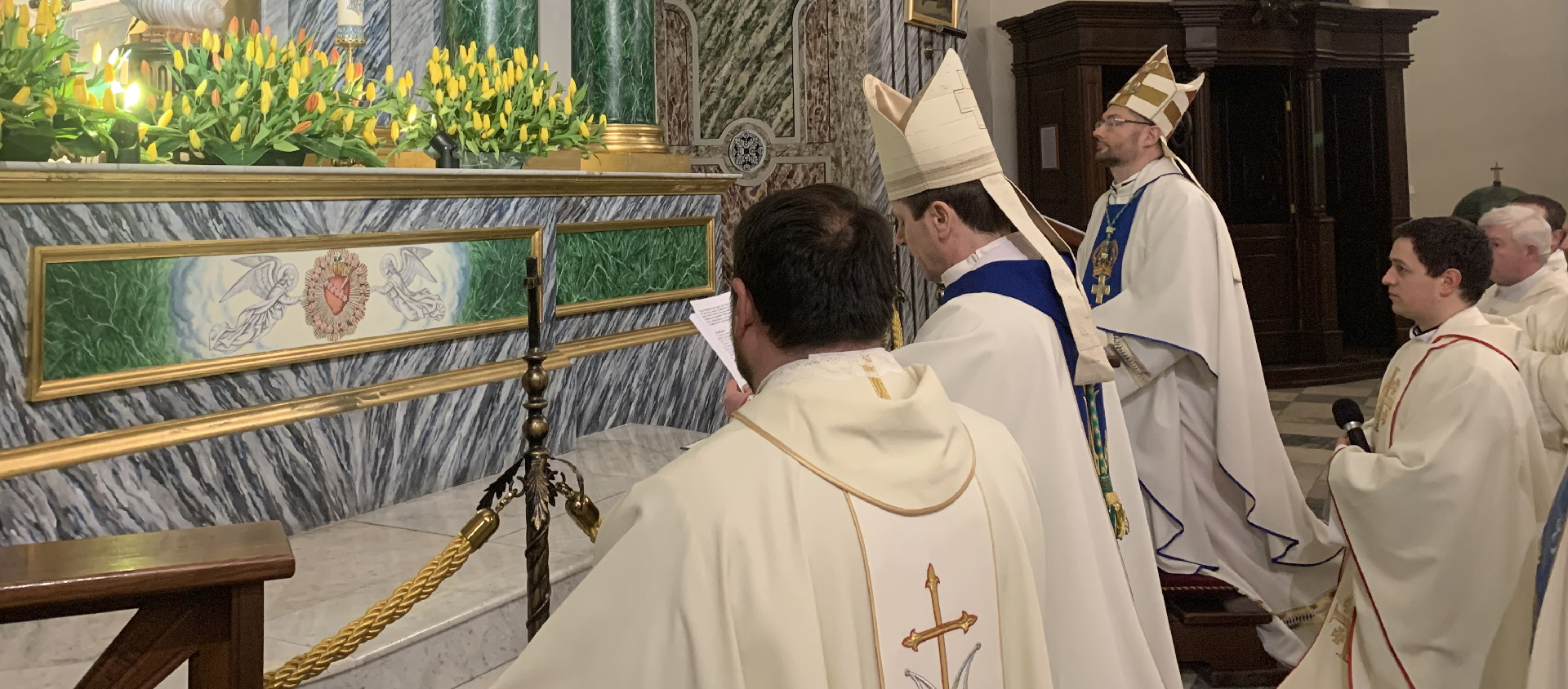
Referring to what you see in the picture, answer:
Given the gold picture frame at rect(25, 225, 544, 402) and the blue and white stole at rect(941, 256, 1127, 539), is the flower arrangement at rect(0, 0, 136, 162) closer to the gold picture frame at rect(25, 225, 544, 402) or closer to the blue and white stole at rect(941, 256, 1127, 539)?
the gold picture frame at rect(25, 225, 544, 402)

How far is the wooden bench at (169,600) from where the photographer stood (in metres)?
1.47

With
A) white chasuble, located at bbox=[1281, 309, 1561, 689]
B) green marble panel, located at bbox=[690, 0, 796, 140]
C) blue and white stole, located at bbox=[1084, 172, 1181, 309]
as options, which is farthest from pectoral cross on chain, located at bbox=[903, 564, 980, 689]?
green marble panel, located at bbox=[690, 0, 796, 140]

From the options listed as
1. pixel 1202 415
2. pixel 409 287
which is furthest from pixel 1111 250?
pixel 409 287

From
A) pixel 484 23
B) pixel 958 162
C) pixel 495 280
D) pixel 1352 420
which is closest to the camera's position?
pixel 958 162

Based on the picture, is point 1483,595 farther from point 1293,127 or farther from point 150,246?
point 1293,127

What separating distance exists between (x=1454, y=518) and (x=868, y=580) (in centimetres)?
244

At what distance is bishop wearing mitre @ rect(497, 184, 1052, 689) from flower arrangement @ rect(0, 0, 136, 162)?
255cm

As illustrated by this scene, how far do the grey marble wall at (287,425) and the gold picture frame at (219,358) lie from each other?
0.09 feet

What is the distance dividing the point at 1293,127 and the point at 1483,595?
8606 mm

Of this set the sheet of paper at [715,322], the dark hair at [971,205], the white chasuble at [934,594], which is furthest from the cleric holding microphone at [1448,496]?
the white chasuble at [934,594]

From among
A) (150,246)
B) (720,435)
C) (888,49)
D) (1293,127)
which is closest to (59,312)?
(150,246)

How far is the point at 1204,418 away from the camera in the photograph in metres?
4.64

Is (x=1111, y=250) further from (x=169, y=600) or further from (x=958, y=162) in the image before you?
(x=169, y=600)

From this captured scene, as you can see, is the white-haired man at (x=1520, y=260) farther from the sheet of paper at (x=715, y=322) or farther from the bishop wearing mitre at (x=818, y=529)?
the bishop wearing mitre at (x=818, y=529)
